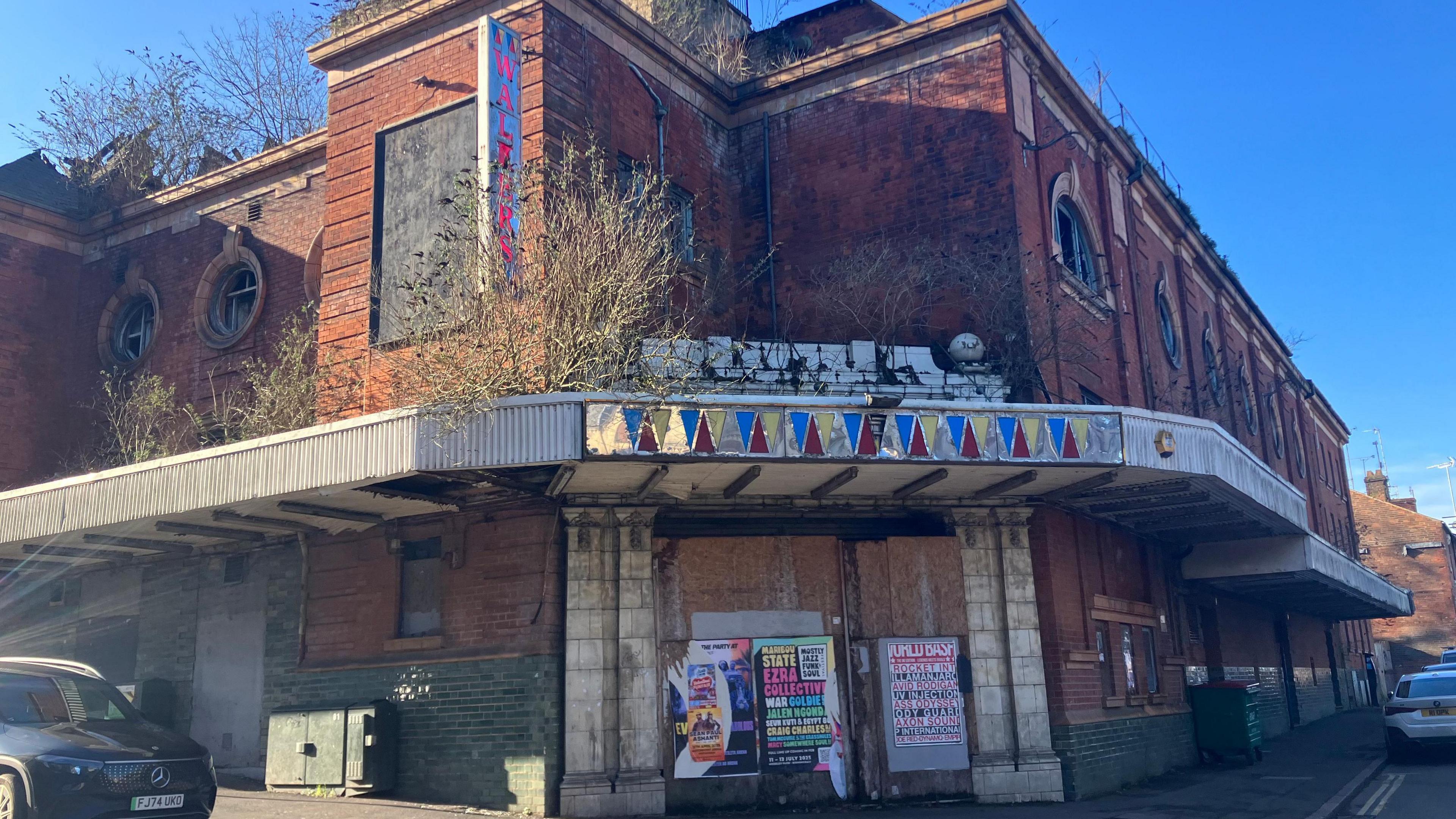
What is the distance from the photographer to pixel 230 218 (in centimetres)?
1778

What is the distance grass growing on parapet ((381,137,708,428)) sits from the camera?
35.1 ft

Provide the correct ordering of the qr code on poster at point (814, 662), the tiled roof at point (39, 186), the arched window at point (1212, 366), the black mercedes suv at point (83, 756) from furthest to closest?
the arched window at point (1212, 366) → the tiled roof at point (39, 186) → the qr code on poster at point (814, 662) → the black mercedes suv at point (83, 756)

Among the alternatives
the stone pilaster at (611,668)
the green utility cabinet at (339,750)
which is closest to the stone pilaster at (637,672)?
the stone pilaster at (611,668)

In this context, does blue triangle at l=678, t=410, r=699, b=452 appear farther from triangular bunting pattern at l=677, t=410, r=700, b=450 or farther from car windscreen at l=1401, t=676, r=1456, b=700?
car windscreen at l=1401, t=676, r=1456, b=700

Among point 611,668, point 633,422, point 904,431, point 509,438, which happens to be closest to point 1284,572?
point 904,431

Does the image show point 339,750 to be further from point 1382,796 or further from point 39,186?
point 39,186

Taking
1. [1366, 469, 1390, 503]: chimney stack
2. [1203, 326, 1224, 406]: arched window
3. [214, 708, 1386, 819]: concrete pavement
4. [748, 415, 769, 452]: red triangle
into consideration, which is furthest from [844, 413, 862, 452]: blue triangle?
[1366, 469, 1390, 503]: chimney stack

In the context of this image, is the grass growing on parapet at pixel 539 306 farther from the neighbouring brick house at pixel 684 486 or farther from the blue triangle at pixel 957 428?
the blue triangle at pixel 957 428

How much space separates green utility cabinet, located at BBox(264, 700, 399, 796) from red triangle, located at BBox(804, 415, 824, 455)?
5637mm

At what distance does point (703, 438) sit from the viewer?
1042 centimetres

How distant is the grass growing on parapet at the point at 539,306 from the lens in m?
10.7

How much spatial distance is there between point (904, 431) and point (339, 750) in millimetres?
7030

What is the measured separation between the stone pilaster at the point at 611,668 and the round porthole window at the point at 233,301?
8337 mm

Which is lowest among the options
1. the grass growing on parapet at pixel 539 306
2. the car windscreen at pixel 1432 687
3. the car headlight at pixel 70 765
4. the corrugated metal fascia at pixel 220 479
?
the car windscreen at pixel 1432 687
